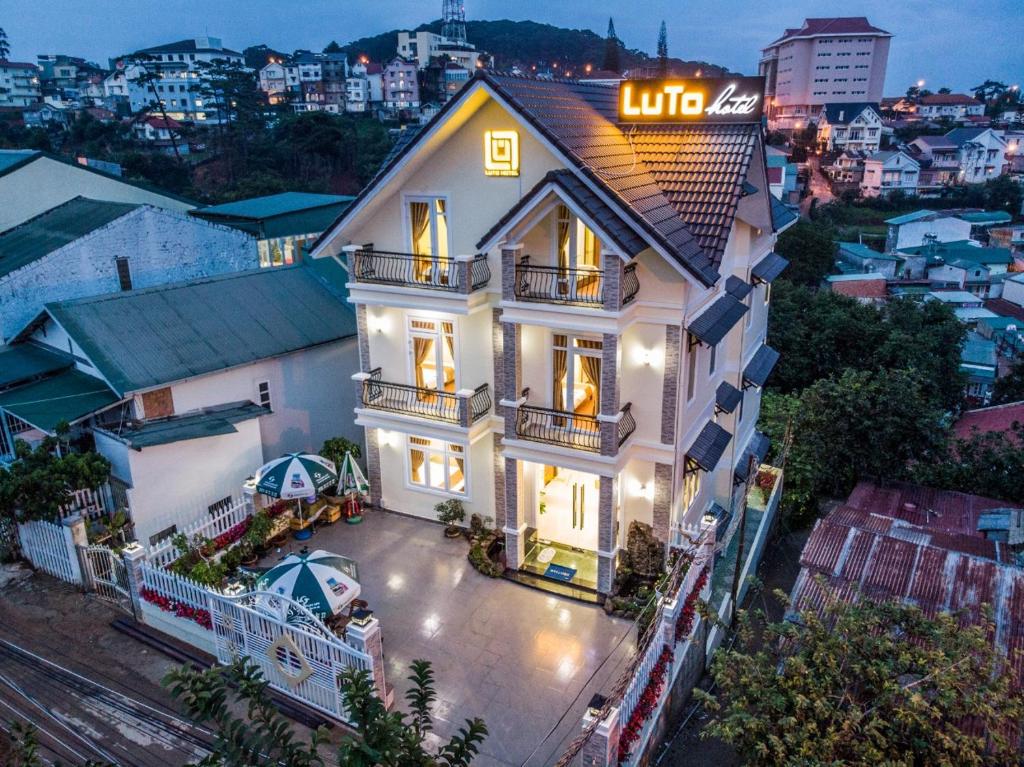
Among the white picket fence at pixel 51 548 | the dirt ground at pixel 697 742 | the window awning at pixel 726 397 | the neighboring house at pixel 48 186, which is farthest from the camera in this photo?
the neighboring house at pixel 48 186

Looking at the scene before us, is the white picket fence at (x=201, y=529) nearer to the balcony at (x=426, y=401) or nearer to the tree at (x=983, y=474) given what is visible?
the balcony at (x=426, y=401)

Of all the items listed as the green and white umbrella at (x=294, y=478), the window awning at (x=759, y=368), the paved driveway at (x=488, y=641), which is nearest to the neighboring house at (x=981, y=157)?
the window awning at (x=759, y=368)

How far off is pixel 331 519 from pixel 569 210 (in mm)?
9990

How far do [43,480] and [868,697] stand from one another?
15.0m

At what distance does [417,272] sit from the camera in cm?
1670

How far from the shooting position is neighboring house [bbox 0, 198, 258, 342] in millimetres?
21156

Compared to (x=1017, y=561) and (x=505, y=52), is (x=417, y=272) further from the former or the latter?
(x=505, y=52)

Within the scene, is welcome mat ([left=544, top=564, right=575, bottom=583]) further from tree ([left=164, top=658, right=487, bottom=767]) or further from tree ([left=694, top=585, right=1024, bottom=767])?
tree ([left=164, top=658, right=487, bottom=767])

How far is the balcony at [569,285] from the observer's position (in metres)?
13.8

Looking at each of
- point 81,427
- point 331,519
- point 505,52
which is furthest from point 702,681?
point 505,52

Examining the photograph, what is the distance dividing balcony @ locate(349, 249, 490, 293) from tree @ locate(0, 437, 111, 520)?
7.23 m

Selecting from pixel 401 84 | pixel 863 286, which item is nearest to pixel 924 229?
pixel 863 286

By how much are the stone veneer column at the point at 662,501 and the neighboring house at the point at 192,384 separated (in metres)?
10.4

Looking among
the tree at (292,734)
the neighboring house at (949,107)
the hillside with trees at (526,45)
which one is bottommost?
the tree at (292,734)
